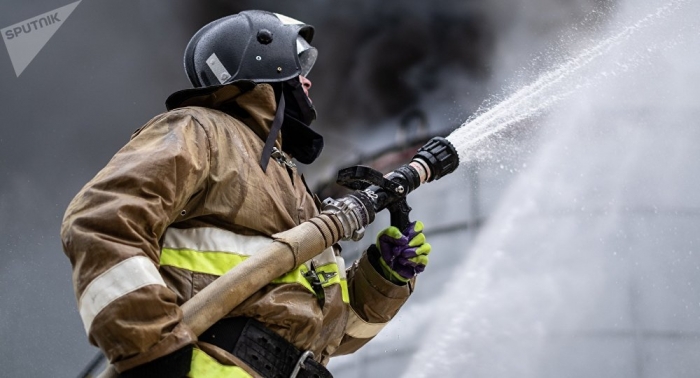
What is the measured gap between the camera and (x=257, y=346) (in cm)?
247

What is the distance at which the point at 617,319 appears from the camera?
664 centimetres

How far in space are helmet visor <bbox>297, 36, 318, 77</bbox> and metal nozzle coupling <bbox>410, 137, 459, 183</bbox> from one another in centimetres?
53

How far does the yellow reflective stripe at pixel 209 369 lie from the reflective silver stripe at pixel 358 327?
921 mm

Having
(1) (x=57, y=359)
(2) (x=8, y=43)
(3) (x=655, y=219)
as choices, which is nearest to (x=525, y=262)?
(3) (x=655, y=219)

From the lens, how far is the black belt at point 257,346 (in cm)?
245

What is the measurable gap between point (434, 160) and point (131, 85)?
2885 millimetres

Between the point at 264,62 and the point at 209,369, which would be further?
the point at 264,62

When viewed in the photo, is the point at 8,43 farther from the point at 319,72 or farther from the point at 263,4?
the point at 319,72

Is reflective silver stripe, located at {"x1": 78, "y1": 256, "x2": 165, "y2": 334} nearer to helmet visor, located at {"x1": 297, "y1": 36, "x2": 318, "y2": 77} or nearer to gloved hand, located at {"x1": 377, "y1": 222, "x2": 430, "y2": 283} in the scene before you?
gloved hand, located at {"x1": 377, "y1": 222, "x2": 430, "y2": 283}

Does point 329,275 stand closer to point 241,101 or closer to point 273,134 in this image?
point 273,134

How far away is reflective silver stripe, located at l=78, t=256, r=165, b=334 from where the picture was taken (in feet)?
6.87

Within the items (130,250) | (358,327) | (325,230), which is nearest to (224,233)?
(325,230)

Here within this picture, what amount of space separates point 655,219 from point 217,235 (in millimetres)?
4748
